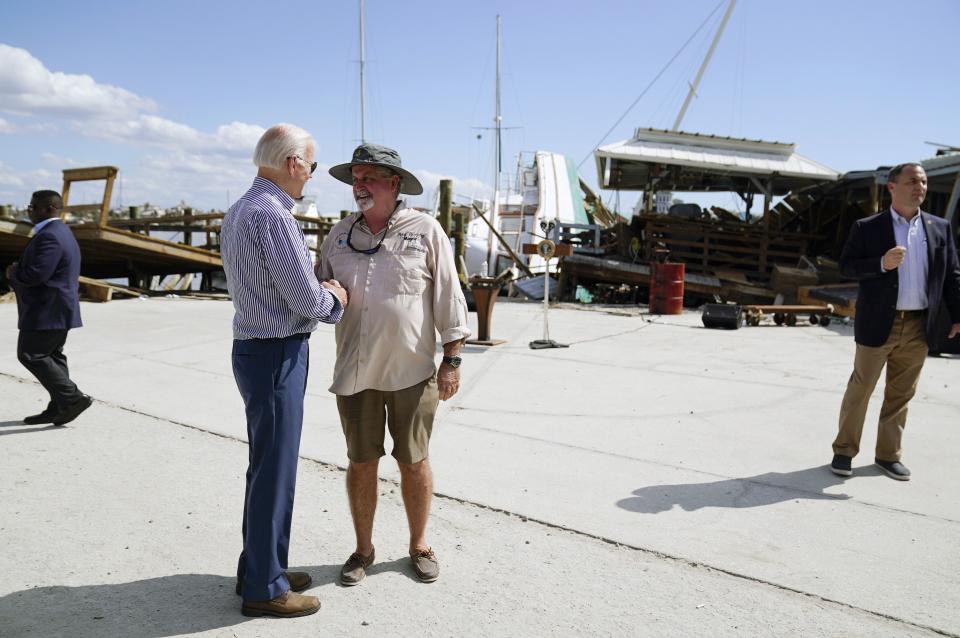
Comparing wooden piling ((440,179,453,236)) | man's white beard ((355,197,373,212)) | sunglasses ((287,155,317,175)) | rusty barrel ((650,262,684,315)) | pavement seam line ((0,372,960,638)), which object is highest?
wooden piling ((440,179,453,236))

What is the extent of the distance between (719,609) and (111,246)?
540 inches

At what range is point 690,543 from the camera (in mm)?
3379

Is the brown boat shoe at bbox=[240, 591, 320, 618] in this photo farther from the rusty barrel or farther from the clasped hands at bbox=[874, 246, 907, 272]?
the rusty barrel

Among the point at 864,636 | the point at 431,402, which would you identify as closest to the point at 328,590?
the point at 431,402

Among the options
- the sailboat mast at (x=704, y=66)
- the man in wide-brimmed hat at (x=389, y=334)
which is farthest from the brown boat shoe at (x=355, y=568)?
the sailboat mast at (x=704, y=66)

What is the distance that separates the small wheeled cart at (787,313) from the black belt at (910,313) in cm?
759

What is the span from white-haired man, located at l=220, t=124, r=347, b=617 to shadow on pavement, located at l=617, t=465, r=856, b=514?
1.95 metres

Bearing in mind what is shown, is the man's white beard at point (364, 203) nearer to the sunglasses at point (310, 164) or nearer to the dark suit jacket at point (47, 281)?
the sunglasses at point (310, 164)

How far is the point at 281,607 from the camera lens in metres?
2.67

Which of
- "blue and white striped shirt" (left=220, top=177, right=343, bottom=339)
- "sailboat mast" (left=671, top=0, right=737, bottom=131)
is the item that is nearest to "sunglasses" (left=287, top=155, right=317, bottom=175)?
"blue and white striped shirt" (left=220, top=177, right=343, bottom=339)

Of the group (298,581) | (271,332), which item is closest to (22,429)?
(298,581)

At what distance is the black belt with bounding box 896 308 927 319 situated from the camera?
4293 mm

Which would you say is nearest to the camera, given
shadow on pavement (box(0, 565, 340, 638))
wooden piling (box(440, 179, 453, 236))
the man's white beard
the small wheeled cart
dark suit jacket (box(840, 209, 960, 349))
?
shadow on pavement (box(0, 565, 340, 638))

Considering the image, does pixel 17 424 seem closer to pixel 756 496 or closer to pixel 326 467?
pixel 326 467
